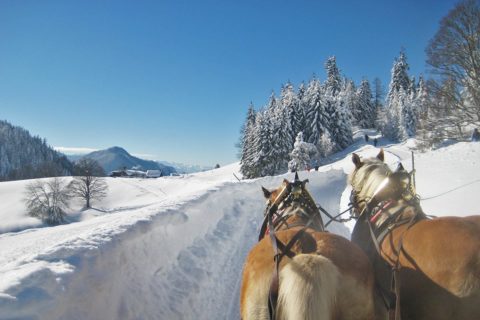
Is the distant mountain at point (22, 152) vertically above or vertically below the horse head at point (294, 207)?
above

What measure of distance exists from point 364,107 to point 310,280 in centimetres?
7245

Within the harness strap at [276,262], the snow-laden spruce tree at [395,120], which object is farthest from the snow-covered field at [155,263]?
the snow-laden spruce tree at [395,120]

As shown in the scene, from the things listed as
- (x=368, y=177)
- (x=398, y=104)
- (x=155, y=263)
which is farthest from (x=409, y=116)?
(x=155, y=263)

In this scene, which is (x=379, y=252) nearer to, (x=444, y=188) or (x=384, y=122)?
(x=444, y=188)

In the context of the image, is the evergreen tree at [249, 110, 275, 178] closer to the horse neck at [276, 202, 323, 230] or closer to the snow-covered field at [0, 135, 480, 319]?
the snow-covered field at [0, 135, 480, 319]

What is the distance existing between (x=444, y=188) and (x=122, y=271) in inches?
440

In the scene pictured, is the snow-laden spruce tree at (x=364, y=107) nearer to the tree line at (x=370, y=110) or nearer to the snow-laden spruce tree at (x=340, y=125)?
the tree line at (x=370, y=110)

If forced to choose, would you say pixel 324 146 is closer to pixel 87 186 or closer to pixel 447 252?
pixel 87 186

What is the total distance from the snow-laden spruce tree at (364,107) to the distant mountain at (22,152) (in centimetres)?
11448

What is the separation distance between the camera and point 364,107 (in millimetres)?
67500

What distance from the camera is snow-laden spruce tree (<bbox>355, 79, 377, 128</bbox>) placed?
66375 millimetres

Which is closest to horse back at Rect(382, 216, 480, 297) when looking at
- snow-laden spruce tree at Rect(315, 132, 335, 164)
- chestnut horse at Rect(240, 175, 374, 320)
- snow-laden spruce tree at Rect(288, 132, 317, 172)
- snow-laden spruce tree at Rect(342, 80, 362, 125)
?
chestnut horse at Rect(240, 175, 374, 320)

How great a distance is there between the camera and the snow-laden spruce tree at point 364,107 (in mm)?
66375

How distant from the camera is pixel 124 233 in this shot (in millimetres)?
4355
